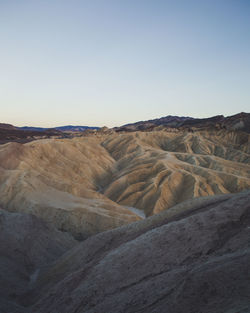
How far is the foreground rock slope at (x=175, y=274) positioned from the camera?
195 inches

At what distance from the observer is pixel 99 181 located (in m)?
45.4

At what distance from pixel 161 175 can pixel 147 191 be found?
4.62 m

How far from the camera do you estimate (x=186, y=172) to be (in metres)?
39.5

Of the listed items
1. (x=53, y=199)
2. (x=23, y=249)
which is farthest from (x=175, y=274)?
(x=53, y=199)

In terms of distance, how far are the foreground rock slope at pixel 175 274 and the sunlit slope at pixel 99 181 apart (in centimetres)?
1157

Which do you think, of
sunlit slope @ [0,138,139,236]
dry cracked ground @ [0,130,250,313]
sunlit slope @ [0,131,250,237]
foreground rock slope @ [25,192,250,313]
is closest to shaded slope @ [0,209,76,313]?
dry cracked ground @ [0,130,250,313]

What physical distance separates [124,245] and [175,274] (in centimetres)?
364

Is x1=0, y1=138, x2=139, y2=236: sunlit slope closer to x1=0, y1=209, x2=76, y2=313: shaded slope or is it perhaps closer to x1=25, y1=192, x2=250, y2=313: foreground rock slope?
x1=0, y1=209, x2=76, y2=313: shaded slope

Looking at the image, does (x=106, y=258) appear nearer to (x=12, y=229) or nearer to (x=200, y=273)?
(x=200, y=273)

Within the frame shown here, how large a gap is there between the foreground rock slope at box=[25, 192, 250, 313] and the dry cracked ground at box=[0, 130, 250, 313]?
1.2 inches

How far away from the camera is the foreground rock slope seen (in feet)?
16.3

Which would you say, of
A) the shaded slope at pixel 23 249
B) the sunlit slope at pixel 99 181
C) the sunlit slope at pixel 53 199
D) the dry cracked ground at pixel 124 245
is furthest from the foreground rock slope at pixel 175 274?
the sunlit slope at pixel 99 181

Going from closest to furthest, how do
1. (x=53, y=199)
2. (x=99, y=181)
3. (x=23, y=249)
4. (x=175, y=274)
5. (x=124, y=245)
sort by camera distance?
1. (x=175, y=274)
2. (x=124, y=245)
3. (x=23, y=249)
4. (x=53, y=199)
5. (x=99, y=181)

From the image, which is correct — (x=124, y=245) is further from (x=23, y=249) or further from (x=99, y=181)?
(x=99, y=181)
